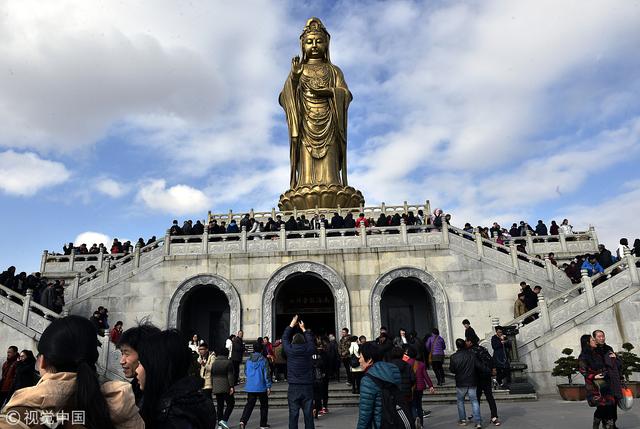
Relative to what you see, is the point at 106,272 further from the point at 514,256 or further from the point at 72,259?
the point at 514,256

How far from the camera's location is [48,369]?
191 cm

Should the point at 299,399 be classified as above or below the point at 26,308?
below

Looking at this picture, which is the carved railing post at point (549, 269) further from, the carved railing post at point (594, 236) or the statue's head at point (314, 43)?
the statue's head at point (314, 43)

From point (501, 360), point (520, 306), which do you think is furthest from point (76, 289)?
point (520, 306)

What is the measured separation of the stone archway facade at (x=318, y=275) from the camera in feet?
51.8

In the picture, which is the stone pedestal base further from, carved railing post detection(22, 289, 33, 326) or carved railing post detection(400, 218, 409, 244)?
carved railing post detection(22, 289, 33, 326)

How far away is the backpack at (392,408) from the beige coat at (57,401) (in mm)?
2209

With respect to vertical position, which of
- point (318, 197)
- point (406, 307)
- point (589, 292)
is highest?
point (318, 197)

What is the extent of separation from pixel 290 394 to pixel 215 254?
440 inches

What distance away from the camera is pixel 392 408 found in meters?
3.66

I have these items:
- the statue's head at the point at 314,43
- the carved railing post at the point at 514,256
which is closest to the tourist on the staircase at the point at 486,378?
the carved railing post at the point at 514,256

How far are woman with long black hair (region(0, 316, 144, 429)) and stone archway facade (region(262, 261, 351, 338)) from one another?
1412cm

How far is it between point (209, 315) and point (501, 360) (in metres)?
11.8

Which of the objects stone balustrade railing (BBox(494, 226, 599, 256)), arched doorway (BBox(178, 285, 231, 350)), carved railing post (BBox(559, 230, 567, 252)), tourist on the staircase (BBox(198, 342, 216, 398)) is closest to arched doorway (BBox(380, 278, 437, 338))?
stone balustrade railing (BBox(494, 226, 599, 256))
